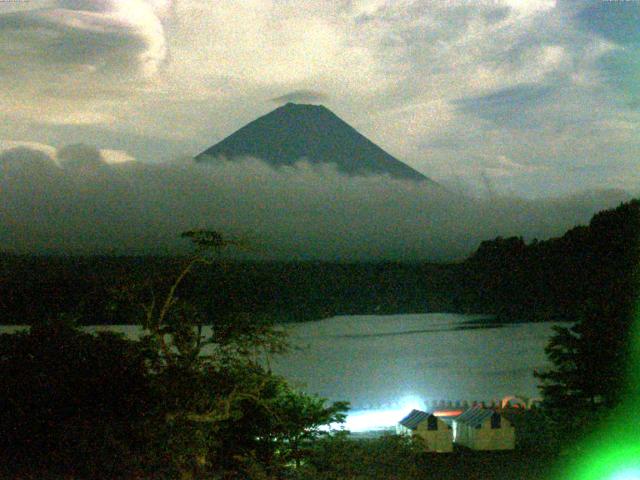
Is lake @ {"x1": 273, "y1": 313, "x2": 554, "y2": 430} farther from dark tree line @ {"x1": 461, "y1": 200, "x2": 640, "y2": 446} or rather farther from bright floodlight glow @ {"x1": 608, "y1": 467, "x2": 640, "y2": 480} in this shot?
bright floodlight glow @ {"x1": 608, "y1": 467, "x2": 640, "y2": 480}

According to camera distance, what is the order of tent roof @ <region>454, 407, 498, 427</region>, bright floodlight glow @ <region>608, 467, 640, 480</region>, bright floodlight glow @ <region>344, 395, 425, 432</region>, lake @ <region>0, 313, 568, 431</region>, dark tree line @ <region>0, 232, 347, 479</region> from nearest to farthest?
dark tree line @ <region>0, 232, 347, 479</region>, bright floodlight glow @ <region>608, 467, 640, 480</region>, tent roof @ <region>454, 407, 498, 427</region>, bright floodlight glow @ <region>344, 395, 425, 432</region>, lake @ <region>0, 313, 568, 431</region>

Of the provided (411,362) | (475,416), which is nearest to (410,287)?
(411,362)

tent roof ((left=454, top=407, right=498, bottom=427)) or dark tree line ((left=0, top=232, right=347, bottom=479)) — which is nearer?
dark tree line ((left=0, top=232, right=347, bottom=479))

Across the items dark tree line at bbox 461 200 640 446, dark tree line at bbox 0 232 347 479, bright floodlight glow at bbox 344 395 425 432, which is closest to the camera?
dark tree line at bbox 0 232 347 479

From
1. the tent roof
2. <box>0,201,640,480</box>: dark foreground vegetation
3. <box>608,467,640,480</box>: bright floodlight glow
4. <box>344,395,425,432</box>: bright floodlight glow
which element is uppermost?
<box>0,201,640,480</box>: dark foreground vegetation

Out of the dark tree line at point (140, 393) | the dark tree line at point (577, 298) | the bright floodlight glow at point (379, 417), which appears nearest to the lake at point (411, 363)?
the bright floodlight glow at point (379, 417)

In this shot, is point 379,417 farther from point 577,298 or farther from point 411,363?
point 411,363

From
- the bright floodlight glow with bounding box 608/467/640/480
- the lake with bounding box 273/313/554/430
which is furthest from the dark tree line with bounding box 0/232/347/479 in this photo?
the lake with bounding box 273/313/554/430

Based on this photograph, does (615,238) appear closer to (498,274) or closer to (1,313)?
(498,274)

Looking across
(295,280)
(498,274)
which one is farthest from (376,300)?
(295,280)
